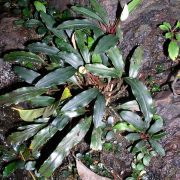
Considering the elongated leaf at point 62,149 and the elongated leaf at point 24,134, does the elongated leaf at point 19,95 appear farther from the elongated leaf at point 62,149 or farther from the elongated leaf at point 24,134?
the elongated leaf at point 62,149

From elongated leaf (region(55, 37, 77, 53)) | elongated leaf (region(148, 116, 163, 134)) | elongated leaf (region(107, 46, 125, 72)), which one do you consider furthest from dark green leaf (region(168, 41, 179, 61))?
elongated leaf (region(55, 37, 77, 53))

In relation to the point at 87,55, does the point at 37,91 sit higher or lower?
lower

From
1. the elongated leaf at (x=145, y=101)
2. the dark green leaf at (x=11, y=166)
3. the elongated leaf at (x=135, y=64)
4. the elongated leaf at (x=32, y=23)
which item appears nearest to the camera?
the elongated leaf at (x=145, y=101)

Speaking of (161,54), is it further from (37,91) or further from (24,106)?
(24,106)

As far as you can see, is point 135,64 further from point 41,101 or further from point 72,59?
point 41,101

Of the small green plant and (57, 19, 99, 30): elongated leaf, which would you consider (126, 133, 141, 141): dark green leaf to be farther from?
(57, 19, 99, 30): elongated leaf

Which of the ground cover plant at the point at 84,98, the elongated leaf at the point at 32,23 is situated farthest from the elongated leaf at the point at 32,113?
the elongated leaf at the point at 32,23

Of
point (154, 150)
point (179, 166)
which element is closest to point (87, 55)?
point (154, 150)
